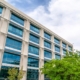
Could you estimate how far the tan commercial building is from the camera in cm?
2490

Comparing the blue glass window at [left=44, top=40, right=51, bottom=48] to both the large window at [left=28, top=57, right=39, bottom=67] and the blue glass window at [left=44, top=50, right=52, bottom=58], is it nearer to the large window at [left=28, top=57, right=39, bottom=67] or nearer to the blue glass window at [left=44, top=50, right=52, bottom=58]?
the blue glass window at [left=44, top=50, right=52, bottom=58]

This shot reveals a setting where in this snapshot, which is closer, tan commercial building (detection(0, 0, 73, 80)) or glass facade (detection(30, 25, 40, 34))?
tan commercial building (detection(0, 0, 73, 80))

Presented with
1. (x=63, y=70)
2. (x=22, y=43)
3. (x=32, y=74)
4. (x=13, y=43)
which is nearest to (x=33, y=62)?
(x=32, y=74)

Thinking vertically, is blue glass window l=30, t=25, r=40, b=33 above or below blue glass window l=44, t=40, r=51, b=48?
above

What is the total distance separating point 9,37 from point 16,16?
603cm

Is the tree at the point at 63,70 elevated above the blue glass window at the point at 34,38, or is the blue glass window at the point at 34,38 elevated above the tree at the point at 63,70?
the blue glass window at the point at 34,38

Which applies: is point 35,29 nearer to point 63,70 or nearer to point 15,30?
point 15,30

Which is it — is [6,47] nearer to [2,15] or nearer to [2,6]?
[2,15]

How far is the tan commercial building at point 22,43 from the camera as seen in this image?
81.7 ft

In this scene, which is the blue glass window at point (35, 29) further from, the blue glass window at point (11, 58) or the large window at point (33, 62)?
the blue glass window at point (11, 58)

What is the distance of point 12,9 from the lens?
2781 cm

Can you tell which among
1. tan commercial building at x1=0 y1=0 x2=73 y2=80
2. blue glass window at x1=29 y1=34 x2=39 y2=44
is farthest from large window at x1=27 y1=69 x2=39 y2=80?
blue glass window at x1=29 y1=34 x2=39 y2=44

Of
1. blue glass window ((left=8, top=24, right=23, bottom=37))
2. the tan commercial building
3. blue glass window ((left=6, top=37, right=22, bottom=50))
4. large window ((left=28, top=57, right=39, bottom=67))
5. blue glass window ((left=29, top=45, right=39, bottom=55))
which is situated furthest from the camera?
blue glass window ((left=29, top=45, right=39, bottom=55))

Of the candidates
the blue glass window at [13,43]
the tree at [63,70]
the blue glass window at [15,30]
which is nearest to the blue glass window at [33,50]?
the blue glass window at [13,43]
